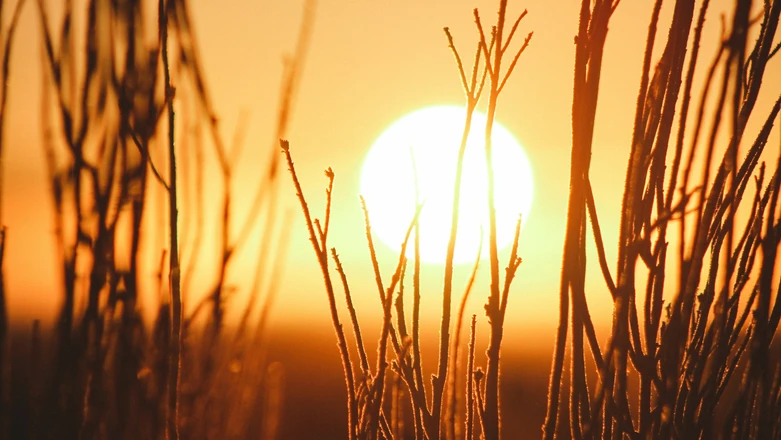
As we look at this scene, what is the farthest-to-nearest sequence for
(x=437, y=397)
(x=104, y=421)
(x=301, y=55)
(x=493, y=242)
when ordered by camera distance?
(x=301, y=55) < (x=104, y=421) < (x=437, y=397) < (x=493, y=242)

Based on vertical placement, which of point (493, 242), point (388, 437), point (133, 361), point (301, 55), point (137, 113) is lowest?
point (388, 437)

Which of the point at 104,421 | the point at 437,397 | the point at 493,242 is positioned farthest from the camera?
the point at 104,421

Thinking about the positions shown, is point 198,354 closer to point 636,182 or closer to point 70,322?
point 70,322

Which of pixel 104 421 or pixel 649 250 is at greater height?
pixel 649 250

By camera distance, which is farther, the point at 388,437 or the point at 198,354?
the point at 198,354

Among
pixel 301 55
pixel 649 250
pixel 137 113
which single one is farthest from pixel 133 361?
pixel 649 250

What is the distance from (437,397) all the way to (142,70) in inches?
28.9

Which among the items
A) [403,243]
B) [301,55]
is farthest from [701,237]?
[301,55]

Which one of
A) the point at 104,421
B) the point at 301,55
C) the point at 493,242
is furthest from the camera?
the point at 301,55

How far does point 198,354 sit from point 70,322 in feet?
0.87

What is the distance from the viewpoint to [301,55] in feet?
4.01

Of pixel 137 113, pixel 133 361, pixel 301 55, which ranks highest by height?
pixel 301 55

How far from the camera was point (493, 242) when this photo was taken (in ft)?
2.84

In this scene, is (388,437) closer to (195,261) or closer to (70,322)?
(195,261)
